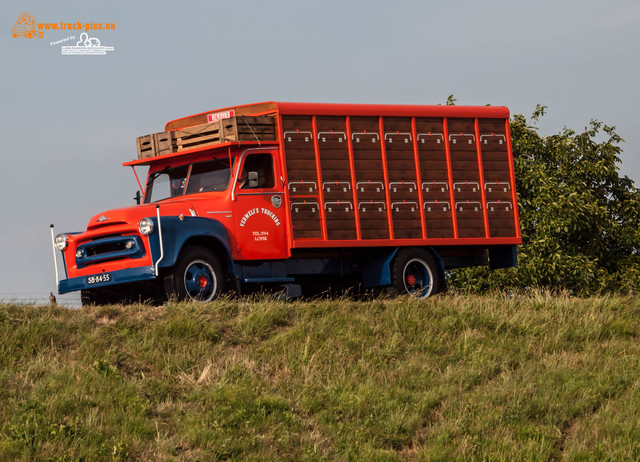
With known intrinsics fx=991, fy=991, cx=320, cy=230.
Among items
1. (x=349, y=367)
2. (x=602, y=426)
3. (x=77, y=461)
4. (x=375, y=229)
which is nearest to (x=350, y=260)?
(x=375, y=229)

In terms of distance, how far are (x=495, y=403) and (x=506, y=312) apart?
12.7ft

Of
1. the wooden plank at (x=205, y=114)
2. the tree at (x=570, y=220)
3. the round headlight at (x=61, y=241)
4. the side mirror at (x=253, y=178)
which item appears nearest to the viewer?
the round headlight at (x=61, y=241)

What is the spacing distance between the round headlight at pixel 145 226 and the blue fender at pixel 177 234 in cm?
8

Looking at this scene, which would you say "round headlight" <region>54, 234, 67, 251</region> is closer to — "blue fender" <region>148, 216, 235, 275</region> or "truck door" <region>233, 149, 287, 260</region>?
"blue fender" <region>148, 216, 235, 275</region>

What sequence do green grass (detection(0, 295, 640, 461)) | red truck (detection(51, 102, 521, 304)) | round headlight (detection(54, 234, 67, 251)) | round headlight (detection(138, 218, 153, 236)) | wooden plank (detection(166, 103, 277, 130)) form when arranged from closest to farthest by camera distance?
green grass (detection(0, 295, 640, 461))
round headlight (detection(138, 218, 153, 236))
red truck (detection(51, 102, 521, 304))
round headlight (detection(54, 234, 67, 251))
wooden plank (detection(166, 103, 277, 130))

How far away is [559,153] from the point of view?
31.4m

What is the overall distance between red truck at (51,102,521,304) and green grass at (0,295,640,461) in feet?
4.87

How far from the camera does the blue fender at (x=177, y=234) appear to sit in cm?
1424

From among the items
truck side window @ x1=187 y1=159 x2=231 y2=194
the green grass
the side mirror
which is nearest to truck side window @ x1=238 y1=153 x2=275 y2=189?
the side mirror

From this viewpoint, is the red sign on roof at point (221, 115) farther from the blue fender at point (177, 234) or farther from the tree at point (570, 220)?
the tree at point (570, 220)

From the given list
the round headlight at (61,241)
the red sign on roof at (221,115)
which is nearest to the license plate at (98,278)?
the round headlight at (61,241)

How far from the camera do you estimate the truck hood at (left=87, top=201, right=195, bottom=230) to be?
14578mm

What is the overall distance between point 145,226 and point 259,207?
2.16 m

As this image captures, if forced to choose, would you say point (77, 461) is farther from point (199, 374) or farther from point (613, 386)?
point (613, 386)
